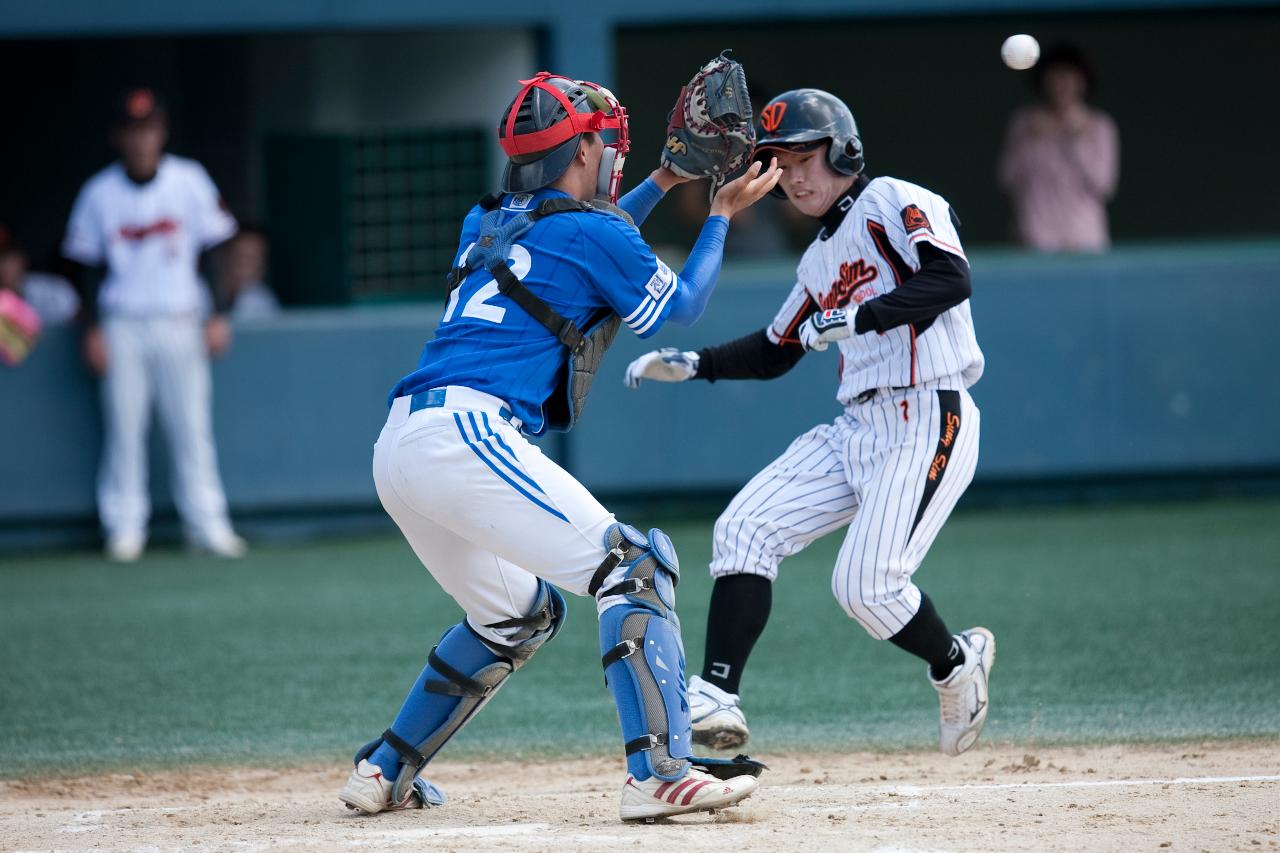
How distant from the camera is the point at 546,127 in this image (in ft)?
12.7

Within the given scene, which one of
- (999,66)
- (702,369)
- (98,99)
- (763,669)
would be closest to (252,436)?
(98,99)

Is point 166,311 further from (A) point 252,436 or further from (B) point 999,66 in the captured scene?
(B) point 999,66

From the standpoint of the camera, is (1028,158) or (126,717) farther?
(1028,158)

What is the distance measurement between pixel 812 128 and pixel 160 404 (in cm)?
513

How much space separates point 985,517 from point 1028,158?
2081 millimetres

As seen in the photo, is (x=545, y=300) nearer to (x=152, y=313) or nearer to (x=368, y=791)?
(x=368, y=791)

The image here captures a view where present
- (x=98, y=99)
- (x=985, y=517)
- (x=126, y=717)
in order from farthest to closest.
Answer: (x=98, y=99) < (x=985, y=517) < (x=126, y=717)

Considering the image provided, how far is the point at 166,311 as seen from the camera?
860cm

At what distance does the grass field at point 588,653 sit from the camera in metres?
5.16

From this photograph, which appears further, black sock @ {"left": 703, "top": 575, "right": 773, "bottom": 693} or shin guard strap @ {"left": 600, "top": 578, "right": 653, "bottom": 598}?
black sock @ {"left": 703, "top": 575, "right": 773, "bottom": 693}

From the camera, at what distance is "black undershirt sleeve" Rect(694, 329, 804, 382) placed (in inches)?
192

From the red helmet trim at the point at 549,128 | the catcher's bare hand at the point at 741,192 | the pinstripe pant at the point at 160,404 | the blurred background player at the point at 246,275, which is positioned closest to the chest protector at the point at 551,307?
the red helmet trim at the point at 549,128

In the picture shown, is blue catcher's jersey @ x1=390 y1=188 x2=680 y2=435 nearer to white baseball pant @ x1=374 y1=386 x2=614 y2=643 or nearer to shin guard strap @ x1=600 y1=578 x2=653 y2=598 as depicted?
white baseball pant @ x1=374 y1=386 x2=614 y2=643

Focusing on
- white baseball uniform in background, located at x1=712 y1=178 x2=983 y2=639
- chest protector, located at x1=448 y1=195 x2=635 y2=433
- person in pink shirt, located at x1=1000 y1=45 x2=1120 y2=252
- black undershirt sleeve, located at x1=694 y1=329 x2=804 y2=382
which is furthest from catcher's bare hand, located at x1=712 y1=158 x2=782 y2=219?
person in pink shirt, located at x1=1000 y1=45 x2=1120 y2=252
